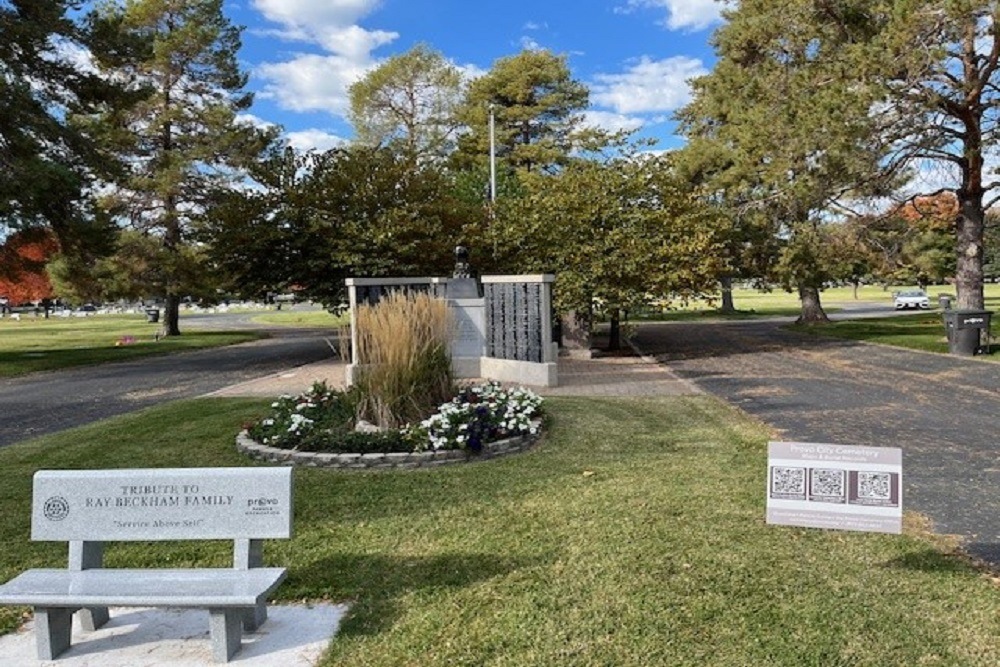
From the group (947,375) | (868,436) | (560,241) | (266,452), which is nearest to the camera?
(266,452)

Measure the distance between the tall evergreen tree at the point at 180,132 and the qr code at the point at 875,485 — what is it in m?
26.9

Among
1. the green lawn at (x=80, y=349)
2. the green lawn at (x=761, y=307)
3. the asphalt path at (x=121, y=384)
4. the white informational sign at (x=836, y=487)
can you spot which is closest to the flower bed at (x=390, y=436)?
the white informational sign at (x=836, y=487)

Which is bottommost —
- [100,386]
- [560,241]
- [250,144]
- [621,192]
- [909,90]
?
[100,386]

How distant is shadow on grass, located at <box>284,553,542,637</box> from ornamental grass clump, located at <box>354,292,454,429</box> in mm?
3138

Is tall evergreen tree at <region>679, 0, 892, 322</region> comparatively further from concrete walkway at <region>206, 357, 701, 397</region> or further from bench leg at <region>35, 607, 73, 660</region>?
bench leg at <region>35, 607, 73, 660</region>

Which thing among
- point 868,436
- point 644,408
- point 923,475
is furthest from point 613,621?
point 644,408

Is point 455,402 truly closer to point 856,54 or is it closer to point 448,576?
point 448,576

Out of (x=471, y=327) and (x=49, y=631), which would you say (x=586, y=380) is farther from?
(x=49, y=631)

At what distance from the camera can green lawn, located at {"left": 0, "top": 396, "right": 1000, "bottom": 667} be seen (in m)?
3.25

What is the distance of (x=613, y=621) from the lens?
3463 millimetres

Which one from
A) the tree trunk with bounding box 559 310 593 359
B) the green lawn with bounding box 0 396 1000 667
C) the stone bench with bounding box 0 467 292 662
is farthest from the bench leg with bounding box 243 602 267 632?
the tree trunk with bounding box 559 310 593 359

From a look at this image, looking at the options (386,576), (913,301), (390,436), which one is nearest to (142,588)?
(386,576)

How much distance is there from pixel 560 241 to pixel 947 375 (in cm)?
835

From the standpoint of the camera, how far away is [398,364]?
25.0 ft
